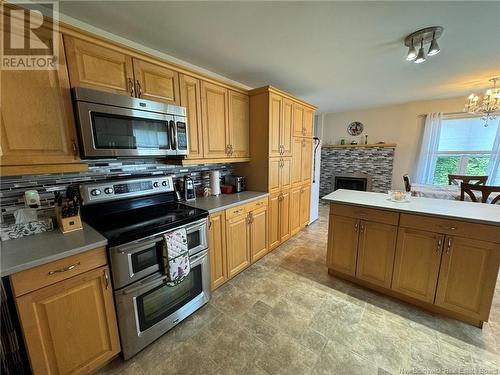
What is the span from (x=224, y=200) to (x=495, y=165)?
5248mm

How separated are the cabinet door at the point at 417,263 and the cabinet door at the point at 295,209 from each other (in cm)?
154

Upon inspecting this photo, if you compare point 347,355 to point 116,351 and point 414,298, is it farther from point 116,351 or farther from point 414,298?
point 116,351

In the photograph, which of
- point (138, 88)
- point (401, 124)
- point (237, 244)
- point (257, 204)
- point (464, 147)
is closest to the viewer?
point (138, 88)

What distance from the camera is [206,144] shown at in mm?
2193

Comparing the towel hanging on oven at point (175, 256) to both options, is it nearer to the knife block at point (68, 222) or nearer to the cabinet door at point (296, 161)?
the knife block at point (68, 222)

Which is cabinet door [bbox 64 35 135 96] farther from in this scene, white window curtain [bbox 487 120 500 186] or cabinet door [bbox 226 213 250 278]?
white window curtain [bbox 487 120 500 186]

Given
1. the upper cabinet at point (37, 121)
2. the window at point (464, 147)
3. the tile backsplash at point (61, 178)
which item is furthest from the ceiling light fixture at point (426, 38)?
the window at point (464, 147)

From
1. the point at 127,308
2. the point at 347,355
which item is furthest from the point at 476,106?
the point at 127,308

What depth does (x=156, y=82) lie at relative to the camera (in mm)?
1752

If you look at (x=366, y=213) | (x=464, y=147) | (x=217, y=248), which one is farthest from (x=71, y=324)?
(x=464, y=147)

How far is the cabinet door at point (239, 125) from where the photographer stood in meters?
2.44

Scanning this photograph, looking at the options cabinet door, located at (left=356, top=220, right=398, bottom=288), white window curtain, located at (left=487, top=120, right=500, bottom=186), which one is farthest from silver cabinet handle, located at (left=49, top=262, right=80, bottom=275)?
white window curtain, located at (left=487, top=120, right=500, bottom=186)

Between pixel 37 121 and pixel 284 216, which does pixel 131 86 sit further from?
pixel 284 216

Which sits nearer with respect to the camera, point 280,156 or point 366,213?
point 366,213
